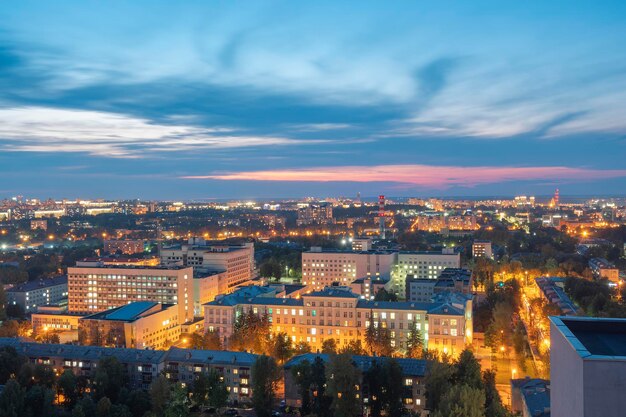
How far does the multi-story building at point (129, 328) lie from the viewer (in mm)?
15969

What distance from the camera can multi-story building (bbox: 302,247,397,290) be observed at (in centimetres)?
2606

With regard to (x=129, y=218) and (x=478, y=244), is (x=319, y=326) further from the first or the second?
(x=129, y=218)

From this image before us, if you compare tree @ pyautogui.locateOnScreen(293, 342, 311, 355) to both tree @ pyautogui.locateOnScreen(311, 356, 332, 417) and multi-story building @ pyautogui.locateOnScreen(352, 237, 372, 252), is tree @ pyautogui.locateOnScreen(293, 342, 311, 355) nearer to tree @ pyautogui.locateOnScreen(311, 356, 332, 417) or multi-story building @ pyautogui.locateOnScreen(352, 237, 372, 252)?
tree @ pyautogui.locateOnScreen(311, 356, 332, 417)

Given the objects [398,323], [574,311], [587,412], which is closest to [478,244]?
[574,311]

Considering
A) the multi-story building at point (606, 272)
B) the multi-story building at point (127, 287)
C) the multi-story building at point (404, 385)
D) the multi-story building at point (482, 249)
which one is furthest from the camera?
the multi-story building at point (482, 249)

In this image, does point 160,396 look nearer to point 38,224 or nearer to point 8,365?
point 8,365

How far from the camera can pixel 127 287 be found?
21547 mm

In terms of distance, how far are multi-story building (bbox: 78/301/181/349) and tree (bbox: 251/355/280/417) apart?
603 cm

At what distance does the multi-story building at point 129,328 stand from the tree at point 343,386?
7.65 m

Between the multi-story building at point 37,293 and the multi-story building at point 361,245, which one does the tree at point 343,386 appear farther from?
the multi-story building at point 361,245

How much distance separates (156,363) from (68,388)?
1.83 metres

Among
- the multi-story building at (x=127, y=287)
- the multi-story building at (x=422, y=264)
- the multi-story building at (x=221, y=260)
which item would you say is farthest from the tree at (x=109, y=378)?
the multi-story building at (x=422, y=264)

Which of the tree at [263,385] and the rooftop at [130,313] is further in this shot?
the rooftop at [130,313]

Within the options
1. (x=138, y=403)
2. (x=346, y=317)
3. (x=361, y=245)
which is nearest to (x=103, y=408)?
(x=138, y=403)
